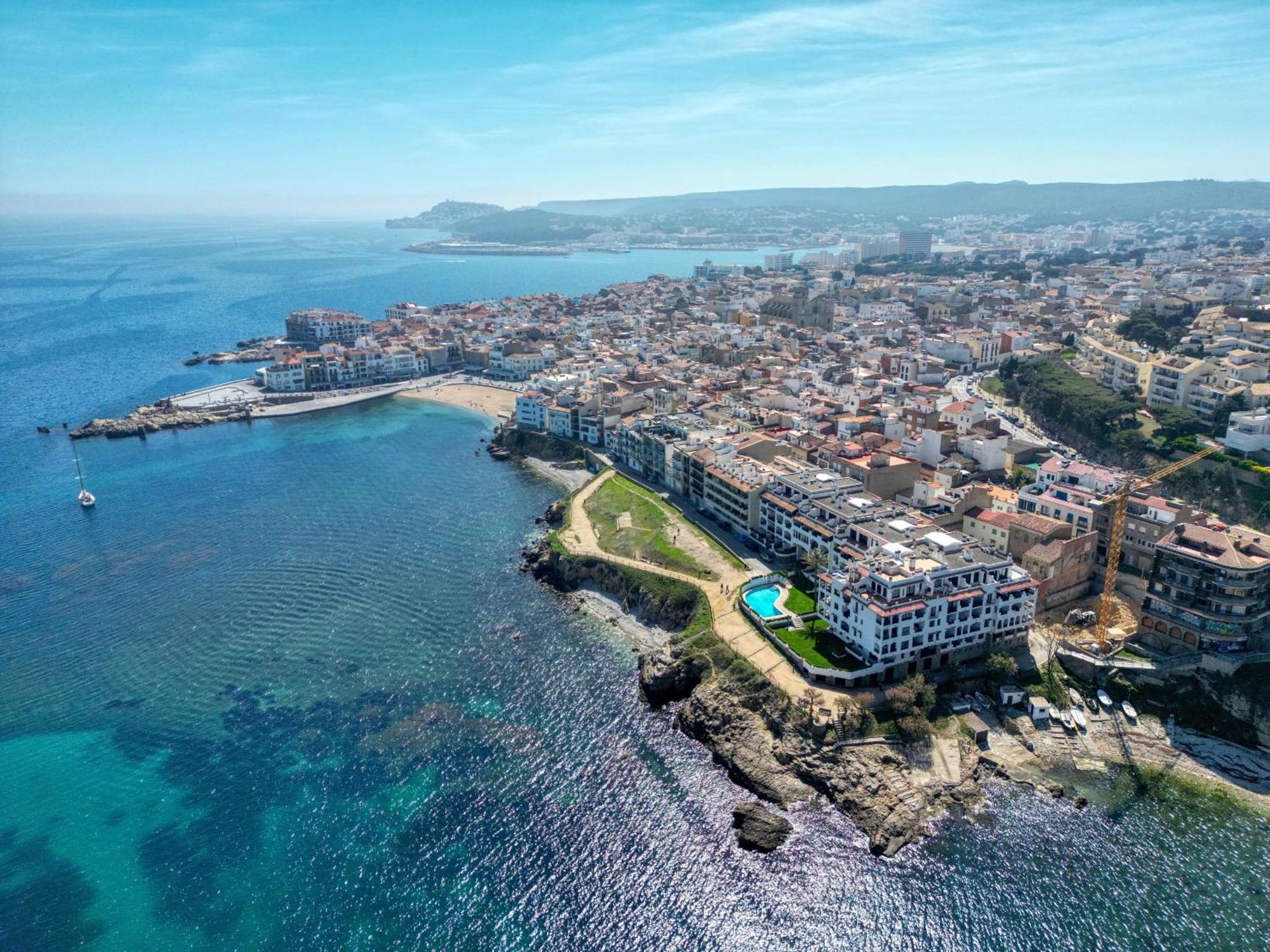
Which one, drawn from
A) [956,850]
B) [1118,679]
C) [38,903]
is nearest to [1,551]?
[38,903]

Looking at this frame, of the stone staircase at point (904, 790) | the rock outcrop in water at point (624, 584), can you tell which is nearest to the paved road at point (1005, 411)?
the rock outcrop in water at point (624, 584)

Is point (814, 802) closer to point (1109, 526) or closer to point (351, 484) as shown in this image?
point (1109, 526)

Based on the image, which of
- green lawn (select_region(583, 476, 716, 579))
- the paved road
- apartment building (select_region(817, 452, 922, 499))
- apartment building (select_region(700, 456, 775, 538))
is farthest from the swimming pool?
the paved road

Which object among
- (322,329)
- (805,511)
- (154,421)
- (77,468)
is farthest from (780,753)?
→ (322,329)

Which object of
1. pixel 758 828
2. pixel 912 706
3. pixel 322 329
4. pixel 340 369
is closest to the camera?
pixel 758 828

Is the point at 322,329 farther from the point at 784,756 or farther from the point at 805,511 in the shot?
the point at 784,756

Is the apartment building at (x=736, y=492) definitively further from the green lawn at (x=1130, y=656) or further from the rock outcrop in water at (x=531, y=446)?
the green lawn at (x=1130, y=656)
